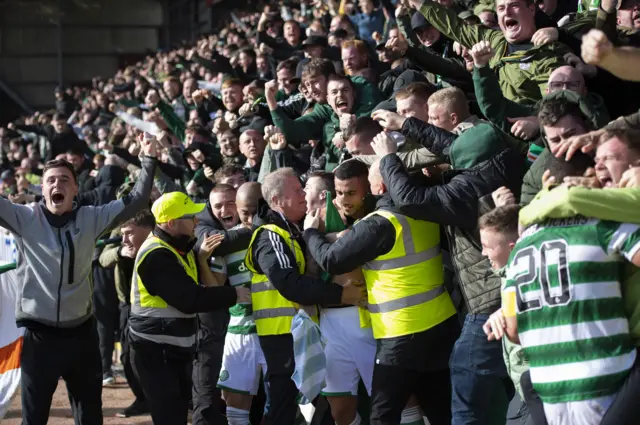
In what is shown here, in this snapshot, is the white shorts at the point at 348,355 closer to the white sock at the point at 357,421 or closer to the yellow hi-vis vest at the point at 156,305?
the white sock at the point at 357,421

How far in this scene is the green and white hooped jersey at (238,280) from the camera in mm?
7030

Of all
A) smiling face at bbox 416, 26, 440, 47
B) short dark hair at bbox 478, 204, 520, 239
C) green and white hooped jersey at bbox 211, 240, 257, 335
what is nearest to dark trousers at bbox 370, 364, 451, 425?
short dark hair at bbox 478, 204, 520, 239

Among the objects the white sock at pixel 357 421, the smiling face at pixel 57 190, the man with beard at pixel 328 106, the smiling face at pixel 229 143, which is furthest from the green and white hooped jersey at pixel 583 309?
the smiling face at pixel 229 143

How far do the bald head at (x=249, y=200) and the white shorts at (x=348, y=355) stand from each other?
1.40 m

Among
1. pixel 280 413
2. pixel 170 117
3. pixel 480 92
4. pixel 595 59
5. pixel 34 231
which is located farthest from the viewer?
pixel 170 117

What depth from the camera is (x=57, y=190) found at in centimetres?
686

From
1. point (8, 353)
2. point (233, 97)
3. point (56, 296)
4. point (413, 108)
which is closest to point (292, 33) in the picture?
point (233, 97)

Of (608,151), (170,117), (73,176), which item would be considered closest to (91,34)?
(170,117)

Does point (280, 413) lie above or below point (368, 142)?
below

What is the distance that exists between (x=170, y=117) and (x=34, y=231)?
5746 mm

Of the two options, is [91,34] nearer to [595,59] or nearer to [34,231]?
[34,231]

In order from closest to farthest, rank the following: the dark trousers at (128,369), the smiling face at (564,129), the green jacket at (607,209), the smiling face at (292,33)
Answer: the green jacket at (607,209)
the smiling face at (564,129)
the dark trousers at (128,369)
the smiling face at (292,33)

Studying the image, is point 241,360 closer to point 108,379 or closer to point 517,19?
point 517,19

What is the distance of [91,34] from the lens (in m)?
36.2
